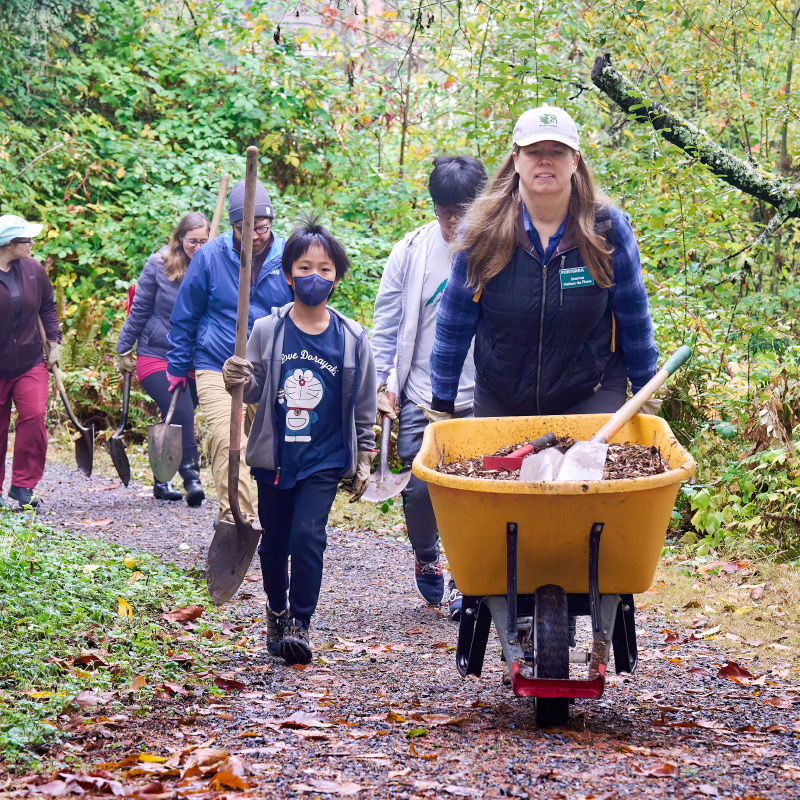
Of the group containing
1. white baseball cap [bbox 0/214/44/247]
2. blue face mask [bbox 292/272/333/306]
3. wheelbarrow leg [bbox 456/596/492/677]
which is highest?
white baseball cap [bbox 0/214/44/247]

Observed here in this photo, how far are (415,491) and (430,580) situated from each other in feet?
2.21

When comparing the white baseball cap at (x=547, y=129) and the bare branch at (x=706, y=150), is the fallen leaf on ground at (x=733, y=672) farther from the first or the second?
the bare branch at (x=706, y=150)

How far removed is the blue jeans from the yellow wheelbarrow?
186 centimetres

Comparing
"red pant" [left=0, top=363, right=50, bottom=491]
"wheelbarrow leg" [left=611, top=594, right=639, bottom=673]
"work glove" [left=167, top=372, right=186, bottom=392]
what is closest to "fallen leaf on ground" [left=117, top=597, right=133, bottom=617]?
"wheelbarrow leg" [left=611, top=594, right=639, bottom=673]

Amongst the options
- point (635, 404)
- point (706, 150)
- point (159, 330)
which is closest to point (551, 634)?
point (635, 404)

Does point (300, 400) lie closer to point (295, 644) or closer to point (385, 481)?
point (295, 644)

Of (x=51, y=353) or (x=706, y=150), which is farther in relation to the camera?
(x=706, y=150)

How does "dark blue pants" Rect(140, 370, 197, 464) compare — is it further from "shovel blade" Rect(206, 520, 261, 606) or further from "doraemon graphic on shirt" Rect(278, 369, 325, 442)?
"doraemon graphic on shirt" Rect(278, 369, 325, 442)

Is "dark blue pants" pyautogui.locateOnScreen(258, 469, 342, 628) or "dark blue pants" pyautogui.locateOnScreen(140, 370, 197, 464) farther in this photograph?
"dark blue pants" pyautogui.locateOnScreen(140, 370, 197, 464)

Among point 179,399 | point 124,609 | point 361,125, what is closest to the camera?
point 124,609

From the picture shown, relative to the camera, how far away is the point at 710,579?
6395mm

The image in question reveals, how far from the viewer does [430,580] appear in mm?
6027

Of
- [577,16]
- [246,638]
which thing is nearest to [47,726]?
[246,638]

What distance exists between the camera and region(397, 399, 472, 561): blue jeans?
18.5 ft
